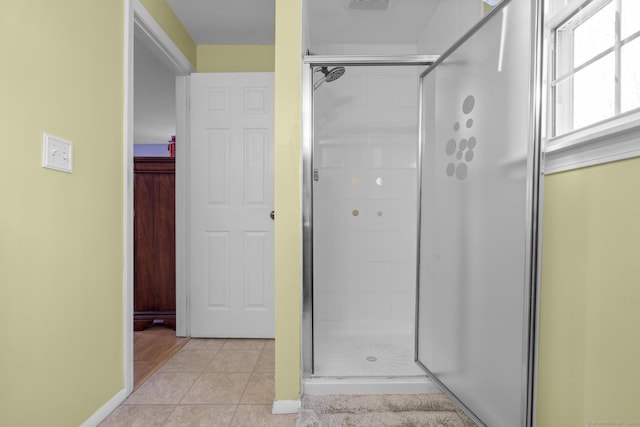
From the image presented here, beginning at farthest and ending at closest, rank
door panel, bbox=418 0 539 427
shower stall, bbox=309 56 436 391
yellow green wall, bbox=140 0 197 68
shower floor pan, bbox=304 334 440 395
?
shower stall, bbox=309 56 436 391, yellow green wall, bbox=140 0 197 68, shower floor pan, bbox=304 334 440 395, door panel, bbox=418 0 539 427

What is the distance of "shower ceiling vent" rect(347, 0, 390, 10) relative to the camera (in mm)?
2441

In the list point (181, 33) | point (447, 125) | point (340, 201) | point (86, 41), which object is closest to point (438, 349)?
point (447, 125)

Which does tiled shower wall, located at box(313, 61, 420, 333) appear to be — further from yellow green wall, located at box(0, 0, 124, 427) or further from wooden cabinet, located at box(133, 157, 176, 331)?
yellow green wall, located at box(0, 0, 124, 427)

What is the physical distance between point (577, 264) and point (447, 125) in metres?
0.84

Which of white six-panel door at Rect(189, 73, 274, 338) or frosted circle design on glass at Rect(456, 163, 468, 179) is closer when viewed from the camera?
frosted circle design on glass at Rect(456, 163, 468, 179)

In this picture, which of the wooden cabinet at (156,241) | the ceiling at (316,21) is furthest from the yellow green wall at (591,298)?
the wooden cabinet at (156,241)

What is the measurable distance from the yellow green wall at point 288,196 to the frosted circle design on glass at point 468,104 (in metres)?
0.74

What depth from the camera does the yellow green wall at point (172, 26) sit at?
7.39 ft

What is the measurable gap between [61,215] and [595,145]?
71.9 inches

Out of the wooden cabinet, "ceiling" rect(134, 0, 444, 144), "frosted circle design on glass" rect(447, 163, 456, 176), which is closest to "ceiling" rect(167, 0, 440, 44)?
"ceiling" rect(134, 0, 444, 144)

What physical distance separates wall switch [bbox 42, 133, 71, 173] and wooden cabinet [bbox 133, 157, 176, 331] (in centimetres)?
140

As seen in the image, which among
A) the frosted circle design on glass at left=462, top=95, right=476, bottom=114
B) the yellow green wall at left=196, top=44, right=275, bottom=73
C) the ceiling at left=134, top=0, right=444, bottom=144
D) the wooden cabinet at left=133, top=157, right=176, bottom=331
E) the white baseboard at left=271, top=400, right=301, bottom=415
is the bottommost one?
the white baseboard at left=271, top=400, right=301, bottom=415

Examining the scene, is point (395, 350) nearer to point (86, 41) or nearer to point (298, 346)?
point (298, 346)

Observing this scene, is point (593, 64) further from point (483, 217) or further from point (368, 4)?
point (368, 4)
